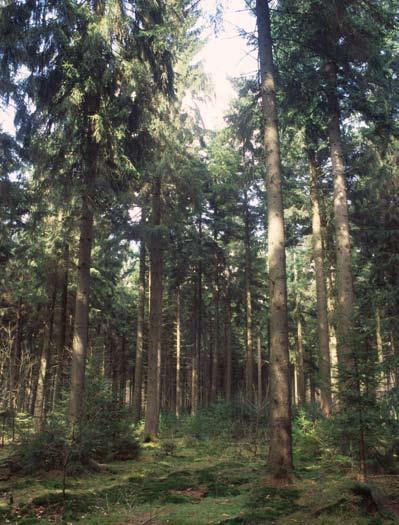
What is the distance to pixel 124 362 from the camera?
38.6 metres

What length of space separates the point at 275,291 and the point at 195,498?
4388 millimetres

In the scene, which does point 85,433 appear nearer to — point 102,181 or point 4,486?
point 4,486

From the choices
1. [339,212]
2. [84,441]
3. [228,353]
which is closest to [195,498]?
[84,441]

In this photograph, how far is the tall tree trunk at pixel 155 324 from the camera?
55.5 feet

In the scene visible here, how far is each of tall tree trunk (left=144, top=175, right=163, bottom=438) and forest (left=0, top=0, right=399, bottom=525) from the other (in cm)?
8

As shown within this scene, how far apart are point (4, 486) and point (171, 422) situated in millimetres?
14869

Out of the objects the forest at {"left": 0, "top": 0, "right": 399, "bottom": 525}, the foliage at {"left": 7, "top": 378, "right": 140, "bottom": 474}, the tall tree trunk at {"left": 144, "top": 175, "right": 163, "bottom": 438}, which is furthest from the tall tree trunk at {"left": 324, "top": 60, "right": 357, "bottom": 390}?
the tall tree trunk at {"left": 144, "top": 175, "right": 163, "bottom": 438}

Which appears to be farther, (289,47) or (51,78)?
(289,47)

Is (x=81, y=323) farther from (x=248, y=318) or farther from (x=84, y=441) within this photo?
(x=248, y=318)

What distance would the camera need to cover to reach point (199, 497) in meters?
8.35

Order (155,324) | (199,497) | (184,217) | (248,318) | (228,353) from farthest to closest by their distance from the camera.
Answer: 1. (228,353)
2. (248,318)
3. (184,217)
4. (155,324)
5. (199,497)

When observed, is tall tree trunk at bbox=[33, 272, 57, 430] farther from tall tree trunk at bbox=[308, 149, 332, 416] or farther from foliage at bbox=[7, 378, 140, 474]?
tall tree trunk at bbox=[308, 149, 332, 416]

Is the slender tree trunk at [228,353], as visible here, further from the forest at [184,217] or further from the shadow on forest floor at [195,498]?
the shadow on forest floor at [195,498]

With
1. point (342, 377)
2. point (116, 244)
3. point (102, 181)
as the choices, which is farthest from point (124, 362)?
point (342, 377)
